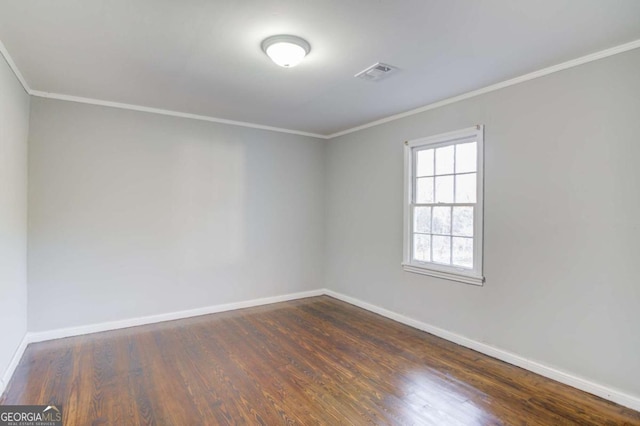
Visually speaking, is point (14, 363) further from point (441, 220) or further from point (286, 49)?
point (441, 220)

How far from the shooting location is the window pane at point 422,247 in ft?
12.6

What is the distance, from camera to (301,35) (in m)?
2.25

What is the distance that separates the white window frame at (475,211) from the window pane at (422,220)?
0.19 feet

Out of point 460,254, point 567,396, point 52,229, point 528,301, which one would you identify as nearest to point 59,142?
point 52,229

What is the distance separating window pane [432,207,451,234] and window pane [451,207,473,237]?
2.5 inches

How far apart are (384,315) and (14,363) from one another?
3.74m

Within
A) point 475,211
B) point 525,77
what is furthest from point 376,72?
point 475,211

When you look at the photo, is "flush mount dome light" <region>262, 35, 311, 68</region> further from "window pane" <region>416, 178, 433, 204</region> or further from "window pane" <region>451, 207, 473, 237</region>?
"window pane" <region>451, 207, 473, 237</region>

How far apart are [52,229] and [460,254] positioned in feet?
14.1

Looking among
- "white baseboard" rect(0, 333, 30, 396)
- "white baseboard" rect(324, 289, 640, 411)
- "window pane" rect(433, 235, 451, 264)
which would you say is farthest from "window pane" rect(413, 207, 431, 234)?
"white baseboard" rect(0, 333, 30, 396)

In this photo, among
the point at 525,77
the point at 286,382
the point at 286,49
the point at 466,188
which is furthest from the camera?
the point at 466,188

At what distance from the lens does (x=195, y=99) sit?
11.9 feet

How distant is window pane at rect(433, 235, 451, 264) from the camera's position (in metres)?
3.63

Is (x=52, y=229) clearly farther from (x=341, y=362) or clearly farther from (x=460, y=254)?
(x=460, y=254)
